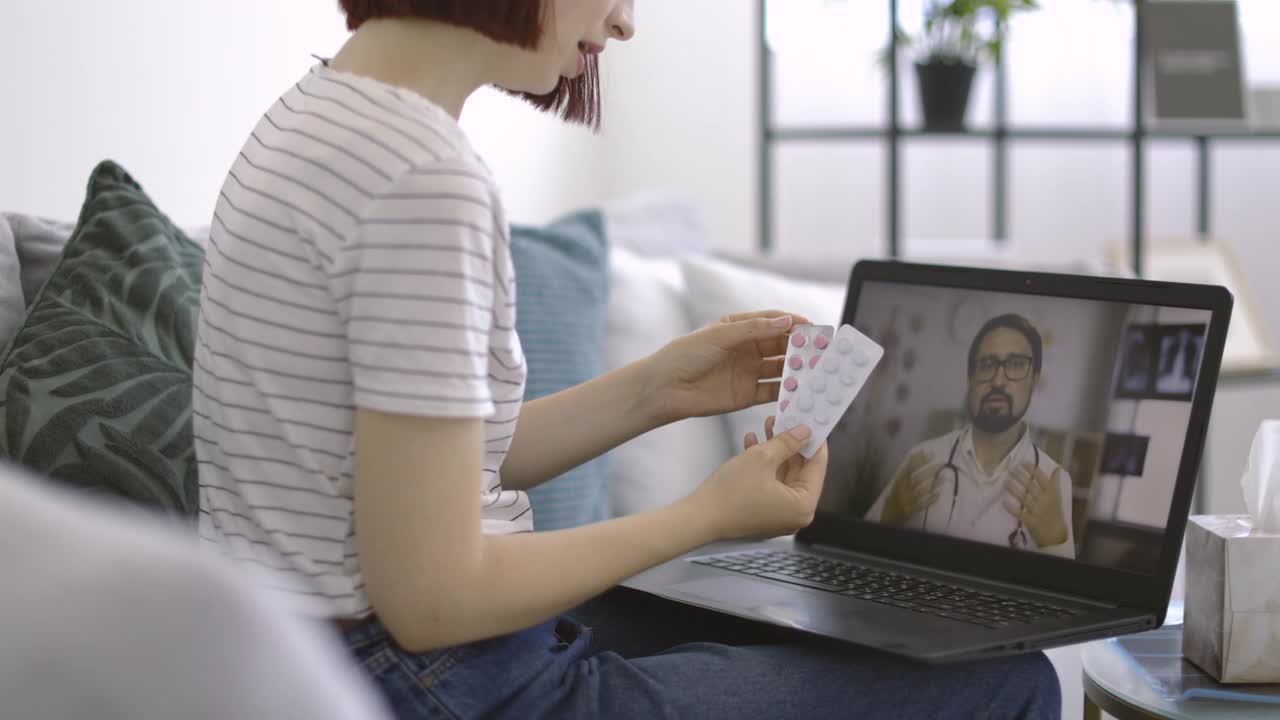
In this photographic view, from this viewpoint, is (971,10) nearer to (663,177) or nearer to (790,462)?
(663,177)

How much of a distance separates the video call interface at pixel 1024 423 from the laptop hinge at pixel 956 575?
0.03 meters

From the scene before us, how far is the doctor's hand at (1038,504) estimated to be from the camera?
38.4 inches

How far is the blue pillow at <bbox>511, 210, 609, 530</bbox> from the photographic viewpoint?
1.49m

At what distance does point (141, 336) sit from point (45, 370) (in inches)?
3.9

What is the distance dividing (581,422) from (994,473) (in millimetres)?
337

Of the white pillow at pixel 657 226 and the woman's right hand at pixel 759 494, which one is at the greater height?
the white pillow at pixel 657 226

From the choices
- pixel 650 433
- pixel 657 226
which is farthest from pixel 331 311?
pixel 657 226

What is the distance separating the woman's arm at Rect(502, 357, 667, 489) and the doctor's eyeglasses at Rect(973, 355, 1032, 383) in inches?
10.6

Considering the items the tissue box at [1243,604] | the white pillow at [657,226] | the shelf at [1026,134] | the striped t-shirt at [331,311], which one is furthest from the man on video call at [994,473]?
the shelf at [1026,134]

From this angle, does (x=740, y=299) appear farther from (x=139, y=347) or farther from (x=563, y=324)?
(x=139, y=347)

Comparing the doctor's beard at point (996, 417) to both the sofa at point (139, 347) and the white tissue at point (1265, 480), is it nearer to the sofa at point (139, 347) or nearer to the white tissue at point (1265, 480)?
the white tissue at point (1265, 480)

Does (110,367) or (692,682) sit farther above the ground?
(110,367)

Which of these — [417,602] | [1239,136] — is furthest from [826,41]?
[417,602]

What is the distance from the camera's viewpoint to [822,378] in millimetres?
900
